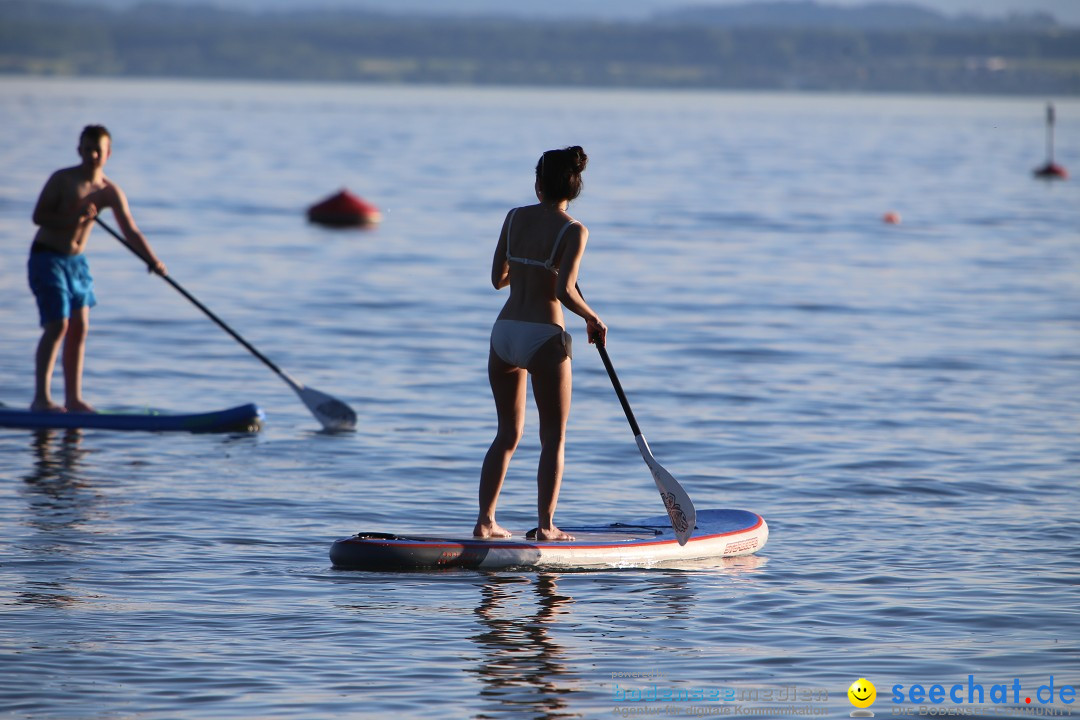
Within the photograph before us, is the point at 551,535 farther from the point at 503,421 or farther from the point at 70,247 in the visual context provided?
the point at 70,247

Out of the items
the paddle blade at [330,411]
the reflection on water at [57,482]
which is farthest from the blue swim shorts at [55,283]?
the paddle blade at [330,411]

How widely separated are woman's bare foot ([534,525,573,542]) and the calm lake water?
8.3 inches

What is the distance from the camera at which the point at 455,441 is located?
38.8ft

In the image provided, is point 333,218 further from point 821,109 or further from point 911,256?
point 821,109

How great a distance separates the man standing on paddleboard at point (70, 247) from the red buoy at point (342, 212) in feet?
67.8

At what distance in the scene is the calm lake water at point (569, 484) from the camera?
6621mm

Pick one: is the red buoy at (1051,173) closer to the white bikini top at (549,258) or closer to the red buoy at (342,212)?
the red buoy at (342,212)

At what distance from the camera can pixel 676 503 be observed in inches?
329

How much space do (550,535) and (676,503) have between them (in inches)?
27.9

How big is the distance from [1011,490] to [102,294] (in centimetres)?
1347

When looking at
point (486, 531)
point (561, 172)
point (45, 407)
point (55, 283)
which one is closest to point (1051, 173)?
point (45, 407)

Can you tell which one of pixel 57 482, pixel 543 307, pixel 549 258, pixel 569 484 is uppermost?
pixel 549 258

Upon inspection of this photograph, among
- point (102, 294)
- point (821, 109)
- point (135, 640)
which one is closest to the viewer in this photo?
point (135, 640)

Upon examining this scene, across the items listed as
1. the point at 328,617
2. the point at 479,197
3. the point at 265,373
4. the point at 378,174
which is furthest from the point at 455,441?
the point at 378,174
